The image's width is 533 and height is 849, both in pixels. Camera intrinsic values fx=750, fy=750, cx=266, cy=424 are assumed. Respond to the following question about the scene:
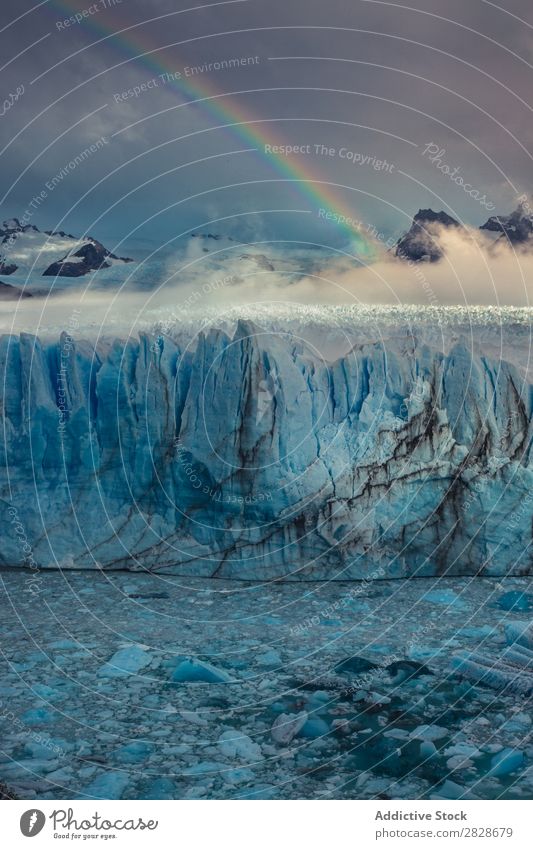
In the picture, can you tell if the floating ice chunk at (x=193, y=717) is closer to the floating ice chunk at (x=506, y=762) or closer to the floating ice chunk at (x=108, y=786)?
the floating ice chunk at (x=108, y=786)

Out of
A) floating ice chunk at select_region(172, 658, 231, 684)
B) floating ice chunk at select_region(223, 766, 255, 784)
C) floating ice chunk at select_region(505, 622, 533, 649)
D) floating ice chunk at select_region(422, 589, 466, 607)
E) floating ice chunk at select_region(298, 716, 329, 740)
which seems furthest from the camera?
floating ice chunk at select_region(422, 589, 466, 607)

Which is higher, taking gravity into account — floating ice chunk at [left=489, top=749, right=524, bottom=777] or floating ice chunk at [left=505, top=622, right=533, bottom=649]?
floating ice chunk at [left=505, top=622, right=533, bottom=649]

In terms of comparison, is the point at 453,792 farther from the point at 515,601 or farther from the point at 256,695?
the point at 515,601

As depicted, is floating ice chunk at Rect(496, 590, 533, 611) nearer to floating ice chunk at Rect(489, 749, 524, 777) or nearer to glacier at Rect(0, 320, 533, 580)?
glacier at Rect(0, 320, 533, 580)

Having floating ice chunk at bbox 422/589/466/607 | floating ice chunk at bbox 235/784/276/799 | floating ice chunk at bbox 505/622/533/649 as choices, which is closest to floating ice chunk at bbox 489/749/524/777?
floating ice chunk at bbox 235/784/276/799

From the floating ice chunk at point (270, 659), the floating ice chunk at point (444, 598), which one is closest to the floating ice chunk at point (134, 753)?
the floating ice chunk at point (270, 659)

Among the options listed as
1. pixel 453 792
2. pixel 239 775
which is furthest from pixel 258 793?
pixel 453 792
